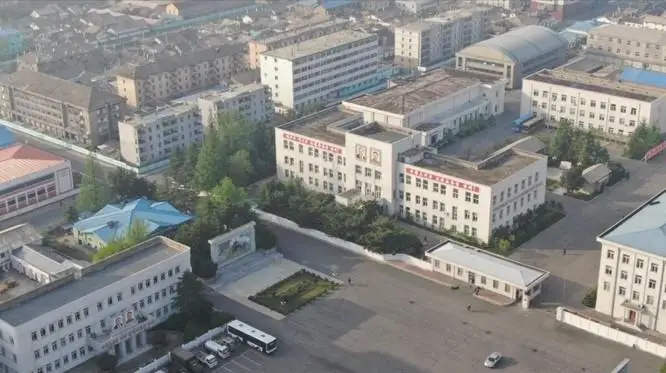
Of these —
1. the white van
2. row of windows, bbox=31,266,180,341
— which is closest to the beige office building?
row of windows, bbox=31,266,180,341

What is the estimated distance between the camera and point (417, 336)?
40156 millimetres

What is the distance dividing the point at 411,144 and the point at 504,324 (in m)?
15.8

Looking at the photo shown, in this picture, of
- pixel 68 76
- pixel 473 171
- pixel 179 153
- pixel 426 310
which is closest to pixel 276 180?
pixel 179 153

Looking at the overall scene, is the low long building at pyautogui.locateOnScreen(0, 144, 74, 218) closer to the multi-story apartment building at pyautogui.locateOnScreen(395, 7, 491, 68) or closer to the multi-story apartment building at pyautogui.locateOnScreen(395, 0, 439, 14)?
the multi-story apartment building at pyautogui.locateOnScreen(395, 7, 491, 68)

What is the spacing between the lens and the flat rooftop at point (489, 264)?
4291 cm

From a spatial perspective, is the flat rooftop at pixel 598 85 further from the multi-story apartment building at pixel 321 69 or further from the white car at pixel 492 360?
the white car at pixel 492 360

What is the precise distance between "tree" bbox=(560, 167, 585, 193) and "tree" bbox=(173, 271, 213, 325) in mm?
26658

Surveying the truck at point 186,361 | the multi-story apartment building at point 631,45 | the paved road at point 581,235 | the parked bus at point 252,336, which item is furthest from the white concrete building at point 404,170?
the multi-story apartment building at point 631,45

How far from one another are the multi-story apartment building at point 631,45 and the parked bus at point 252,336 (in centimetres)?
5759

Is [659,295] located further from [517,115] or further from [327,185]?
[517,115]

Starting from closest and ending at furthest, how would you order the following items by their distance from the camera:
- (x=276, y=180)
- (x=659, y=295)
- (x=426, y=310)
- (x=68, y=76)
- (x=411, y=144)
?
(x=659, y=295)
(x=426, y=310)
(x=411, y=144)
(x=276, y=180)
(x=68, y=76)

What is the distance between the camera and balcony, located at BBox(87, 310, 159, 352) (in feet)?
125

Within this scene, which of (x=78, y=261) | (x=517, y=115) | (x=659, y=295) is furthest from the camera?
(x=517, y=115)

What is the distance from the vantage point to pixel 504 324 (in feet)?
135
